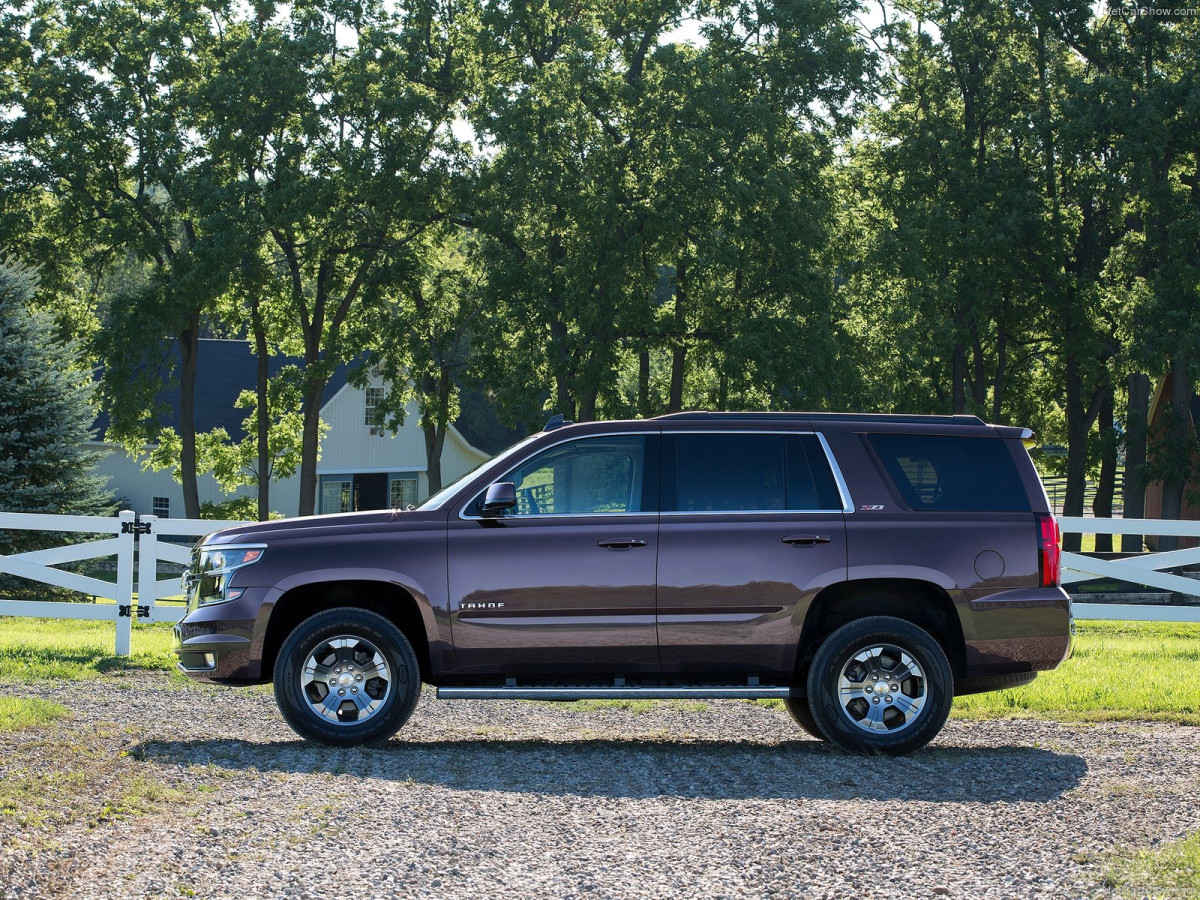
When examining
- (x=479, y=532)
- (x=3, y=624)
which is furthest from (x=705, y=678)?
(x=3, y=624)

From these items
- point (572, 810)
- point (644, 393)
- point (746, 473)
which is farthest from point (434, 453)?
point (572, 810)

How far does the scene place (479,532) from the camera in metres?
8.48

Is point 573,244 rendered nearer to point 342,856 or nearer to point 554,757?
point 554,757

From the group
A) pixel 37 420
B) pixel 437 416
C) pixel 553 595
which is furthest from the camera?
pixel 437 416

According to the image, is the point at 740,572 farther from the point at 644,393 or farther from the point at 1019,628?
the point at 644,393

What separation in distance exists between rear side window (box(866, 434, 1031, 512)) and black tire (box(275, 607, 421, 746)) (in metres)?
3.20

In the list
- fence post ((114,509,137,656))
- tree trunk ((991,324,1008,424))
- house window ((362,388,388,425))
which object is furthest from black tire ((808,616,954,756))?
house window ((362,388,388,425))

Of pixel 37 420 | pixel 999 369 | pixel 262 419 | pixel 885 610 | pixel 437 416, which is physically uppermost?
pixel 999 369

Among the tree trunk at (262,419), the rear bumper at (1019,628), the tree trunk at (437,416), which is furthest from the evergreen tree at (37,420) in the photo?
the rear bumper at (1019,628)

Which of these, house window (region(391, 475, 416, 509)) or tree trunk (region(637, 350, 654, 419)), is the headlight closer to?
tree trunk (region(637, 350, 654, 419))

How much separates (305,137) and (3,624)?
21696 millimetres

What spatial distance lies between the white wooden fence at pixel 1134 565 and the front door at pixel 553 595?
6373 millimetres

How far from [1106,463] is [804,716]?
37.2 metres

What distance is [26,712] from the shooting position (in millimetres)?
8906
